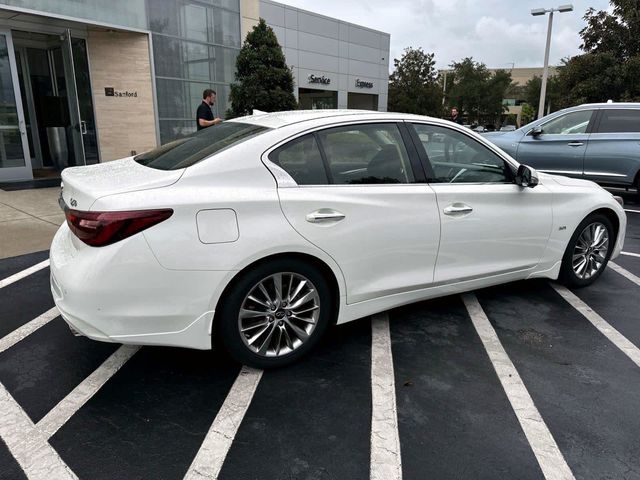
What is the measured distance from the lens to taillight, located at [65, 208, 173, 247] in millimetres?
2557

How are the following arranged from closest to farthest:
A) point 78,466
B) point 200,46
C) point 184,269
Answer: point 78,466 < point 184,269 < point 200,46

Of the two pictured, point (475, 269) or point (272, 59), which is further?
point (272, 59)

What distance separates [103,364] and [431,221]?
2423mm

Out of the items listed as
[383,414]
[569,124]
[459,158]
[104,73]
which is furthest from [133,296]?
[104,73]

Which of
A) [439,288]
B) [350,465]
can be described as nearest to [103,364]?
[350,465]

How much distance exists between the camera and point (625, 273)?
5266 millimetres

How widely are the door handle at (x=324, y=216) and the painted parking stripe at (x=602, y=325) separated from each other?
2298 millimetres

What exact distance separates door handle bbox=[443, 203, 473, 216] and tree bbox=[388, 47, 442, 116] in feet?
123

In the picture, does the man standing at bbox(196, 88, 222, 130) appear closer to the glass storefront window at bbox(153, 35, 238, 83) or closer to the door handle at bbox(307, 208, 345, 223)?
the glass storefront window at bbox(153, 35, 238, 83)

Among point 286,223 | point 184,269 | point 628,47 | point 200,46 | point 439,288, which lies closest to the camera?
point 184,269

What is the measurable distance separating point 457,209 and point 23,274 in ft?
13.8

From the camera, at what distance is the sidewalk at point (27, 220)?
19.2ft

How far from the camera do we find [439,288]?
370cm

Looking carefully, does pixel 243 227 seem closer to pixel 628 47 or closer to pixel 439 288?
pixel 439 288
